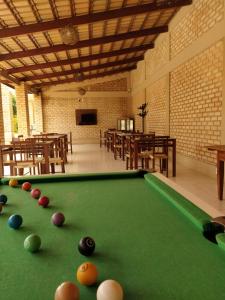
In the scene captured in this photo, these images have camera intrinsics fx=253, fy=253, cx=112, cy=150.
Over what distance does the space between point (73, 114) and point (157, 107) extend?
6.14 meters

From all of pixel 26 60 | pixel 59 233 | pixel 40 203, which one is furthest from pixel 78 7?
pixel 59 233

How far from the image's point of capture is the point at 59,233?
118cm

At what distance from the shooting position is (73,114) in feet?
44.5

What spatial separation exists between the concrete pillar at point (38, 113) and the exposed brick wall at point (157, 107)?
604cm

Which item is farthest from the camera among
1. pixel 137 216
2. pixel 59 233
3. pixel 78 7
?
pixel 78 7

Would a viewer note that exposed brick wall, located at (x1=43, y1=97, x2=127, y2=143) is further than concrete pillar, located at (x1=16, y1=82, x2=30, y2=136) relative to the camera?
Yes

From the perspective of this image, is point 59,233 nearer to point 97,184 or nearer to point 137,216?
point 137,216

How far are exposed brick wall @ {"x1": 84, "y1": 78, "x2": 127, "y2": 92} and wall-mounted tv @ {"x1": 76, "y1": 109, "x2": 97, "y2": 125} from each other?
115 centimetres

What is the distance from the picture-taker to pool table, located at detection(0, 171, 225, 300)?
2.49ft

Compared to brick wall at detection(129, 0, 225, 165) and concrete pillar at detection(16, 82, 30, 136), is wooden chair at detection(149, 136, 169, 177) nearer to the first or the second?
brick wall at detection(129, 0, 225, 165)

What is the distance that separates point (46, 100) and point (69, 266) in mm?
13245

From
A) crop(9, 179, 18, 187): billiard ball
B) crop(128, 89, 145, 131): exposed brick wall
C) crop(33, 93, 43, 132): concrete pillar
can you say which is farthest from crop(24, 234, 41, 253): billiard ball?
crop(33, 93, 43, 132): concrete pillar

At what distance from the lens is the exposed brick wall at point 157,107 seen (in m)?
7.86

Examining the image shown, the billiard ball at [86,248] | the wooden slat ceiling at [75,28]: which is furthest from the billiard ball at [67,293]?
the wooden slat ceiling at [75,28]
